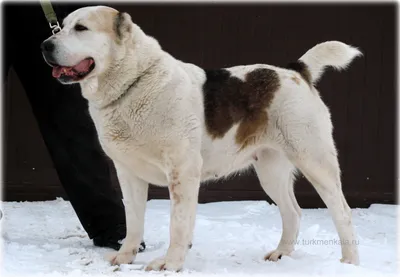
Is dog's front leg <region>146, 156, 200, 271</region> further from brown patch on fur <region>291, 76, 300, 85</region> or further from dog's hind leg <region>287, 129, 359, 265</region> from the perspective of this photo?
brown patch on fur <region>291, 76, 300, 85</region>

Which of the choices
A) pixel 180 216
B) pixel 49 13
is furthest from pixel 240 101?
pixel 49 13

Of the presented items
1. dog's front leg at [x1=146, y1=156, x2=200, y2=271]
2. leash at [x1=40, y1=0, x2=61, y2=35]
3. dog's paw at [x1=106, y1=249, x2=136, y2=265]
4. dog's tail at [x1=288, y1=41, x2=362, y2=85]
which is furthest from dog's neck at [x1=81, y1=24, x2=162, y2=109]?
dog's tail at [x1=288, y1=41, x2=362, y2=85]

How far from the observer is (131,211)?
412 centimetres

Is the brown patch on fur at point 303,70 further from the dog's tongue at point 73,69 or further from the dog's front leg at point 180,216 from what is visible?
the dog's tongue at point 73,69

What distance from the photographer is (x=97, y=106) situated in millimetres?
3939

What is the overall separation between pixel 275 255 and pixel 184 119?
4.25ft

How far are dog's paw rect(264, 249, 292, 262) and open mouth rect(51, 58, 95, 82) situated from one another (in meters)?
1.82

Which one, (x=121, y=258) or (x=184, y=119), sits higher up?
(x=184, y=119)

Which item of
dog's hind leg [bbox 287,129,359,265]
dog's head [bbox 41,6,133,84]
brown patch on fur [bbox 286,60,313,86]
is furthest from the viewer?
brown patch on fur [bbox 286,60,313,86]

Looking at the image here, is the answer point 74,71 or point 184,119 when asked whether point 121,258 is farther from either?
point 74,71

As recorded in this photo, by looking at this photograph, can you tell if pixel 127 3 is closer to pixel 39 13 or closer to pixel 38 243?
pixel 39 13

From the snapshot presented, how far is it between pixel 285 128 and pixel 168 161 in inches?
36.5

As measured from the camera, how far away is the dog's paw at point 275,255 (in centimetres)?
441

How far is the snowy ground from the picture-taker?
3.93 metres
